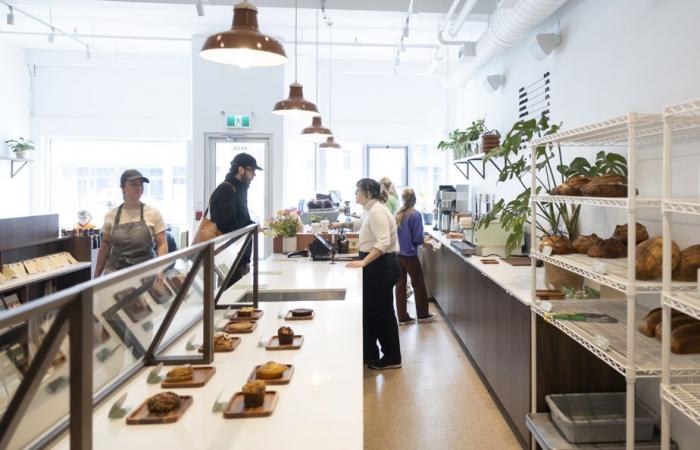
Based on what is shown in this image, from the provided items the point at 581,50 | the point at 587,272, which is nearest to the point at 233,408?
the point at 587,272

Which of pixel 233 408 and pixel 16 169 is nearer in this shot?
pixel 233 408

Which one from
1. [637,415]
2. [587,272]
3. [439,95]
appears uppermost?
[439,95]

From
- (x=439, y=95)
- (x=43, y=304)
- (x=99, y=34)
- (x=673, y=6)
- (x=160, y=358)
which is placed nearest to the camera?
(x=43, y=304)

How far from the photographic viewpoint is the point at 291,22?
7.12 metres

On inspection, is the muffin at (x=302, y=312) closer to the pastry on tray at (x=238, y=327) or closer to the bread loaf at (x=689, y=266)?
the pastry on tray at (x=238, y=327)

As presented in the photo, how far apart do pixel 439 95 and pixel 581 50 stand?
5.65 meters

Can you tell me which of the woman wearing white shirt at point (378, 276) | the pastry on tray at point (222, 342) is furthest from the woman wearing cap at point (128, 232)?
the pastry on tray at point (222, 342)

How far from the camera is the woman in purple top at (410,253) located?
18.6 feet

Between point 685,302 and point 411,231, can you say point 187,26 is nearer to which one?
point 411,231

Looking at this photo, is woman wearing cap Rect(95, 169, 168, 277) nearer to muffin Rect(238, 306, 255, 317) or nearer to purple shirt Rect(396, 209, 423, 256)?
muffin Rect(238, 306, 255, 317)

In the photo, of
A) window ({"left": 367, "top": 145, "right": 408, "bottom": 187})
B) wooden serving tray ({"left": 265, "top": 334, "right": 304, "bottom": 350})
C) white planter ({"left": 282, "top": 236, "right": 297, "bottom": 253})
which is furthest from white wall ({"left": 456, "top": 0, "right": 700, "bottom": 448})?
window ({"left": 367, "top": 145, "right": 408, "bottom": 187})

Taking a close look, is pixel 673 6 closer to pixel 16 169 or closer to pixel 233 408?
pixel 233 408

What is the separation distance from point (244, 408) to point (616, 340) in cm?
163

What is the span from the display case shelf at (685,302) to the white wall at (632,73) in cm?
83
